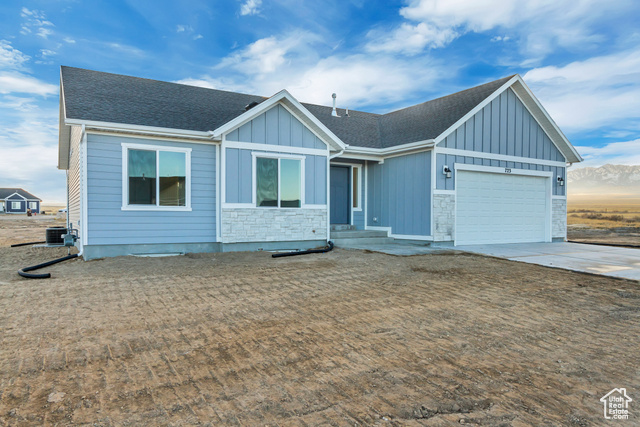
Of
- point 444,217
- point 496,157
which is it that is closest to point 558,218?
point 496,157

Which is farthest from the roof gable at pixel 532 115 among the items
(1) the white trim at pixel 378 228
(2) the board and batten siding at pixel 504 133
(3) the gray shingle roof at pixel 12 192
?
(3) the gray shingle roof at pixel 12 192

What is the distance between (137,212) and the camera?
30.6 ft

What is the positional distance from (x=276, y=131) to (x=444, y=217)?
5.73 m

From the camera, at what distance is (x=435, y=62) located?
17703 mm

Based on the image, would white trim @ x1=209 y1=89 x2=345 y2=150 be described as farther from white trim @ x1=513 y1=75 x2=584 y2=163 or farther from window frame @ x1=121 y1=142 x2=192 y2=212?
white trim @ x1=513 y1=75 x2=584 y2=163

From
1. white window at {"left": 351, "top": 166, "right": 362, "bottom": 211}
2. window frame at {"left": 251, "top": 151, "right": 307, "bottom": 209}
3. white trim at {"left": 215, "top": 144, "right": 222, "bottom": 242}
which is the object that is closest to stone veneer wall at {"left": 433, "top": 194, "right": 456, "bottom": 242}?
white window at {"left": 351, "top": 166, "right": 362, "bottom": 211}

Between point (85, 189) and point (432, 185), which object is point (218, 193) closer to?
point (85, 189)

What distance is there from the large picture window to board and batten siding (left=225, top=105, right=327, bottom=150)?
527 millimetres

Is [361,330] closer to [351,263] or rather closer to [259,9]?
[351,263]

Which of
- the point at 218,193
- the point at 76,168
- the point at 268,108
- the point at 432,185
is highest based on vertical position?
the point at 268,108

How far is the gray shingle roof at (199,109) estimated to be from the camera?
9578 mm

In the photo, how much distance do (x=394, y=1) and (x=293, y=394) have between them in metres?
15.2

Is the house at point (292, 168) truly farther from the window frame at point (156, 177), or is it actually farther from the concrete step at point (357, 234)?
the concrete step at point (357, 234)

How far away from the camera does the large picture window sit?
34.3ft
